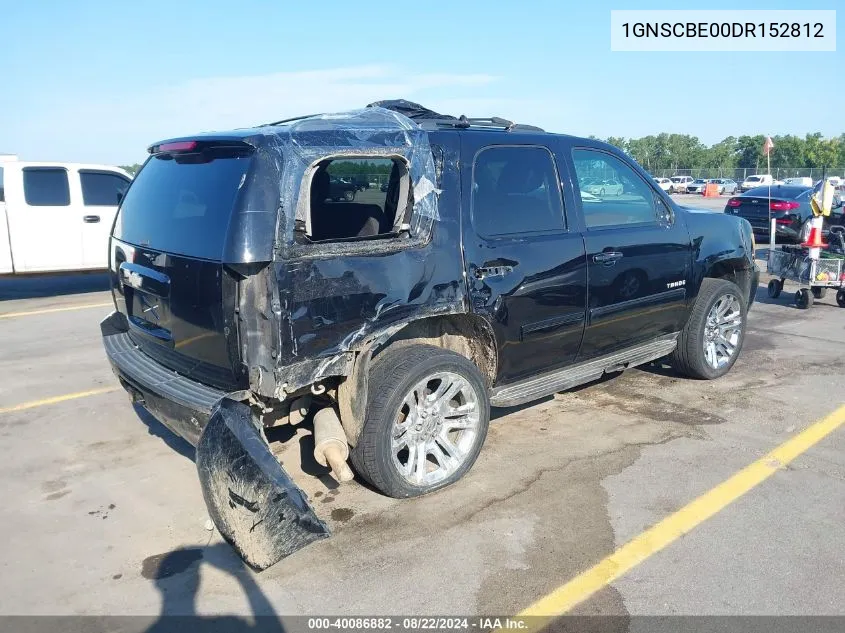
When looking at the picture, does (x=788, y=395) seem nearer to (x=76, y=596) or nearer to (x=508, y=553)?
(x=508, y=553)

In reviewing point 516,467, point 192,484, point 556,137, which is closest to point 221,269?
point 192,484

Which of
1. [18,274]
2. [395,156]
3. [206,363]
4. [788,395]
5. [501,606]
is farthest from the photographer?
[18,274]

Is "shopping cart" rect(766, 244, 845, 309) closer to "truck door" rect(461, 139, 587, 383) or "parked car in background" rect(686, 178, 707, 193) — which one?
"truck door" rect(461, 139, 587, 383)

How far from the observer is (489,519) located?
3.52 metres

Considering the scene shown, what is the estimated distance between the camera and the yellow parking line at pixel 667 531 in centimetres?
286

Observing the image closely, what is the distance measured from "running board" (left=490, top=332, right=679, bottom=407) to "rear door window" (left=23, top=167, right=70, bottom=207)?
8463 millimetres

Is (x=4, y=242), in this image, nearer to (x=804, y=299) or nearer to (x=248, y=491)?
(x=248, y=491)

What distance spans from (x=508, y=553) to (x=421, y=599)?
0.53m

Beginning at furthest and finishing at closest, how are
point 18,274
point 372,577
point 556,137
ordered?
point 18,274
point 556,137
point 372,577

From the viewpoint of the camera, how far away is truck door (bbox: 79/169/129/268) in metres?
10.2

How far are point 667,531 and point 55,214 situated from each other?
9.57 m

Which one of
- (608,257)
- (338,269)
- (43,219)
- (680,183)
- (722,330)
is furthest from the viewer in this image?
(680,183)

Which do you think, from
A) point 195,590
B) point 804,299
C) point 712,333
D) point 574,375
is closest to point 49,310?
point 195,590

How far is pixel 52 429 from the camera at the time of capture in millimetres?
4773
